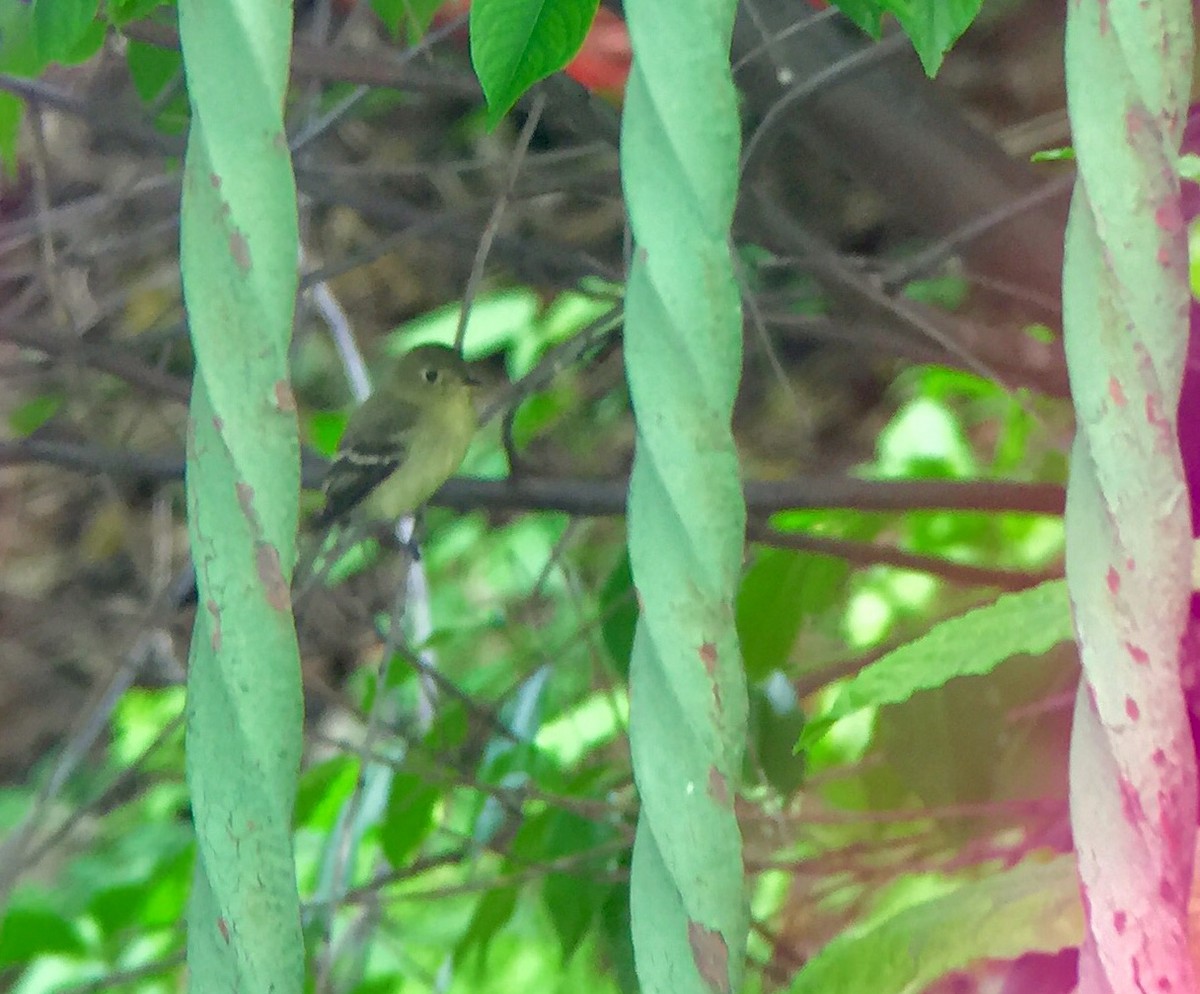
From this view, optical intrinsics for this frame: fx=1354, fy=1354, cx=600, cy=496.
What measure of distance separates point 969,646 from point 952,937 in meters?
0.12

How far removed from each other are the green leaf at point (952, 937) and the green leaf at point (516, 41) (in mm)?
358

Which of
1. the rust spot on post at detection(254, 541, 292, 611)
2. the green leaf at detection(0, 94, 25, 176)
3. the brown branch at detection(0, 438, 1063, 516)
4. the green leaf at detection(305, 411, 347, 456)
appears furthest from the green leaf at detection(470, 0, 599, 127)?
the green leaf at detection(305, 411, 347, 456)

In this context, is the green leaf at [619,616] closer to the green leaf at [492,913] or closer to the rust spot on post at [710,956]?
the green leaf at [492,913]

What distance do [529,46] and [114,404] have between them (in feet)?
6.50

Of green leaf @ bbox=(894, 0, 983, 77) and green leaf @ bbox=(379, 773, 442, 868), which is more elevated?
green leaf @ bbox=(894, 0, 983, 77)

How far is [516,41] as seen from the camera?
536mm

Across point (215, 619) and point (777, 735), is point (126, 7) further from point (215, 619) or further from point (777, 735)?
point (777, 735)

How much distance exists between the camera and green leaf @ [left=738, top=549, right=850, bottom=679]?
110 centimetres

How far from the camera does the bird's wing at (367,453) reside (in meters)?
2.29

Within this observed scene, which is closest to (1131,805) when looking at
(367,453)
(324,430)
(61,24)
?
(61,24)

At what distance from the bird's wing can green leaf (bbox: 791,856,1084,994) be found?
174 cm

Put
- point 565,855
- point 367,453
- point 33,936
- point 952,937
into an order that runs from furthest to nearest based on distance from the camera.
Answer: point 367,453 → point 33,936 → point 565,855 → point 952,937

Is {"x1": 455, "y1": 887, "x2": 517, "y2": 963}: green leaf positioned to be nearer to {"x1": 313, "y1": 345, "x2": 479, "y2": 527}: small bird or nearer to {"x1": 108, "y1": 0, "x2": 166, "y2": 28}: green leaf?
{"x1": 108, "y1": 0, "x2": 166, "y2": 28}: green leaf

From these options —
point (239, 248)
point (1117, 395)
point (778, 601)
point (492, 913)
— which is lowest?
point (492, 913)
